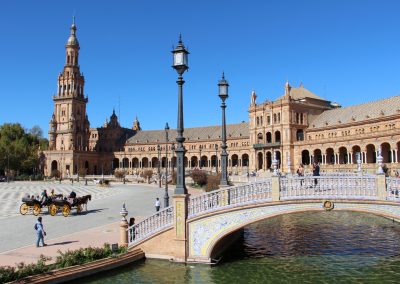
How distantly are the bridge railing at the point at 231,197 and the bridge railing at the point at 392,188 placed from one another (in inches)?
163

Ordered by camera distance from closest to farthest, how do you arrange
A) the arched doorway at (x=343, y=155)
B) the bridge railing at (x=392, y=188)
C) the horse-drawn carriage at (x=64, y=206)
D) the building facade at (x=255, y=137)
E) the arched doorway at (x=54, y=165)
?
the bridge railing at (x=392, y=188)
the horse-drawn carriage at (x=64, y=206)
the building facade at (x=255, y=137)
the arched doorway at (x=343, y=155)
the arched doorway at (x=54, y=165)

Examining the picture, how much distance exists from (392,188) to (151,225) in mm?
9282

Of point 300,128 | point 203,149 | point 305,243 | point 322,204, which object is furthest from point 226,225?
point 203,149

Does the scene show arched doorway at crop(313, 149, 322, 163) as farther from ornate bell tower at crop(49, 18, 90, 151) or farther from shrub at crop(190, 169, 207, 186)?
ornate bell tower at crop(49, 18, 90, 151)

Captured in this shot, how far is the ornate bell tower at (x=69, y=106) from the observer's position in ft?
367

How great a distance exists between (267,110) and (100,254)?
251 ft

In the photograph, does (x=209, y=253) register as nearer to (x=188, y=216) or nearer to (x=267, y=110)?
(x=188, y=216)

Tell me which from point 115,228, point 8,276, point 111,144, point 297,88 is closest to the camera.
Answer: point 8,276

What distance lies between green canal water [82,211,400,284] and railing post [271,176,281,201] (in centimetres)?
283

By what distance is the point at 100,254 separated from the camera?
14859mm

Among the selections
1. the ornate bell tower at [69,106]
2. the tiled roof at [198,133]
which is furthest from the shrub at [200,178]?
the ornate bell tower at [69,106]

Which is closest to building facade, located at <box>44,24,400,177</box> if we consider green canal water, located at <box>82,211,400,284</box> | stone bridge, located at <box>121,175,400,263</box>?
green canal water, located at <box>82,211,400,284</box>

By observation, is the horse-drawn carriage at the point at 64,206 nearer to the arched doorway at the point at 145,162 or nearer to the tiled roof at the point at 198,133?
the tiled roof at the point at 198,133

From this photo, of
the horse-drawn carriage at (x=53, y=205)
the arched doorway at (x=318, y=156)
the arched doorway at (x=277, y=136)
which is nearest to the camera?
the horse-drawn carriage at (x=53, y=205)
